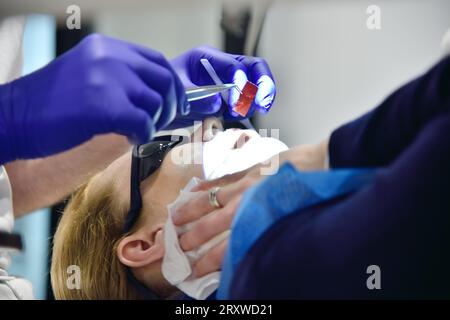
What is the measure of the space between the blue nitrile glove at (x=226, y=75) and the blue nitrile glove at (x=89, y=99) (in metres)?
0.18

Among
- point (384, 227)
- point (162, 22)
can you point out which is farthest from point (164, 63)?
point (384, 227)

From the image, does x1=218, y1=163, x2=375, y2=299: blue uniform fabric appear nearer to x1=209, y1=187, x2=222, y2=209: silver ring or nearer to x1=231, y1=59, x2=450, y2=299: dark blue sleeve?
x1=231, y1=59, x2=450, y2=299: dark blue sleeve

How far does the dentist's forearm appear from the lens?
3.12ft

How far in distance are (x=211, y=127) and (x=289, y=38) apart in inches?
7.8

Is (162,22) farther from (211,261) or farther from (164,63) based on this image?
(211,261)

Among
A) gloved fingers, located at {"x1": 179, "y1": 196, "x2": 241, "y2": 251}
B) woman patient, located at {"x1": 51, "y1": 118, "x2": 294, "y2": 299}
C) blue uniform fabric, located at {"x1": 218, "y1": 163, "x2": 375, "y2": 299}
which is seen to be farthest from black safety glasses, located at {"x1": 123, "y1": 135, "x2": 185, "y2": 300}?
blue uniform fabric, located at {"x1": 218, "y1": 163, "x2": 375, "y2": 299}

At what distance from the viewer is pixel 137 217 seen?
978 millimetres

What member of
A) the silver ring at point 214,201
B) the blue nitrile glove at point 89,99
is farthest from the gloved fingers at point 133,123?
the silver ring at point 214,201

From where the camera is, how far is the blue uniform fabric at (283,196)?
26.3 inches

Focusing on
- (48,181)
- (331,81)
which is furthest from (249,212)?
(48,181)

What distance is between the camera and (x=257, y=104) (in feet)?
3.32

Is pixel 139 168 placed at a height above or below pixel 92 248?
above
